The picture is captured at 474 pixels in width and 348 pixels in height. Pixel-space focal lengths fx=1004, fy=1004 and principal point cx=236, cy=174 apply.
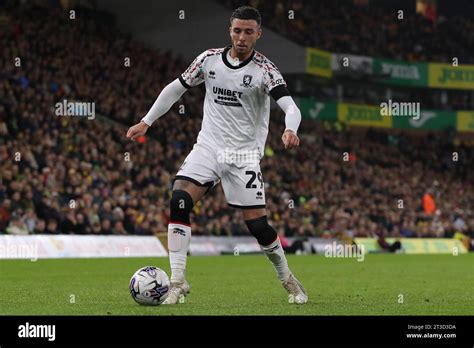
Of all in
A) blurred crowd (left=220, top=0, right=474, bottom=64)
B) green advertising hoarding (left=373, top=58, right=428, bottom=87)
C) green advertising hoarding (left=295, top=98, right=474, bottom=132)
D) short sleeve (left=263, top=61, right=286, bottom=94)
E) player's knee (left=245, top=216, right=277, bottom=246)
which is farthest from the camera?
green advertising hoarding (left=373, top=58, right=428, bottom=87)

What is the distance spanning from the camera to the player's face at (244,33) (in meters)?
10.6

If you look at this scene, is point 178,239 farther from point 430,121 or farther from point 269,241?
point 430,121

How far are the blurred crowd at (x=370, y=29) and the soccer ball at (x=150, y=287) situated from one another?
121 feet

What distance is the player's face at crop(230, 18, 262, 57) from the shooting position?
10.6m

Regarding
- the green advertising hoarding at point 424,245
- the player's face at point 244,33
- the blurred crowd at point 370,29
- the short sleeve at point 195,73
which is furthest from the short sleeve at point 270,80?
the blurred crowd at point 370,29

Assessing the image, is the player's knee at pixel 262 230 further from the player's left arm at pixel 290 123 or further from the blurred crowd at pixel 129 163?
the blurred crowd at pixel 129 163

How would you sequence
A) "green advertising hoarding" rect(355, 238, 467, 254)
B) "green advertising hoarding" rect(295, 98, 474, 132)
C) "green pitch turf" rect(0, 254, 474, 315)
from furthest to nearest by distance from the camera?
"green advertising hoarding" rect(295, 98, 474, 132) → "green advertising hoarding" rect(355, 238, 467, 254) → "green pitch turf" rect(0, 254, 474, 315)

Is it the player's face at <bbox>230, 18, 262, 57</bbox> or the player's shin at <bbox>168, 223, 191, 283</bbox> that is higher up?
the player's face at <bbox>230, 18, 262, 57</bbox>

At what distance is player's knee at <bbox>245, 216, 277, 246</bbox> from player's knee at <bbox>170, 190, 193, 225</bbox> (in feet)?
2.40

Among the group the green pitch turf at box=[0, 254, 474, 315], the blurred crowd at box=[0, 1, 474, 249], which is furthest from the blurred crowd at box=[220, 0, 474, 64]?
the green pitch turf at box=[0, 254, 474, 315]

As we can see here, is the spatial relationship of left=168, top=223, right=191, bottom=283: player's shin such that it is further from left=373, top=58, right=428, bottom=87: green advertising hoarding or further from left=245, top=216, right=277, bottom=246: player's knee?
left=373, top=58, right=428, bottom=87: green advertising hoarding
